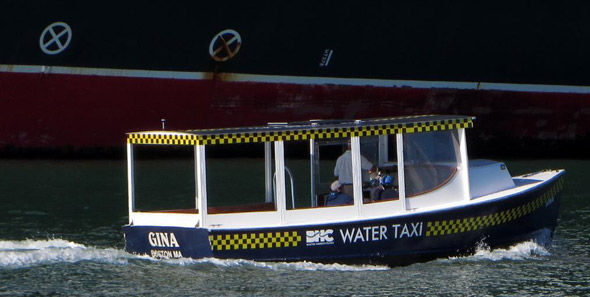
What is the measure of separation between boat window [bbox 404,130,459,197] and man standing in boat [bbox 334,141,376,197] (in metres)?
0.51

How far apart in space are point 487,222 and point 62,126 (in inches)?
475

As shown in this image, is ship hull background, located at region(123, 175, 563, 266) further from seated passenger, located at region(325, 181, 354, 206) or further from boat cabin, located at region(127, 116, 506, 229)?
seated passenger, located at region(325, 181, 354, 206)

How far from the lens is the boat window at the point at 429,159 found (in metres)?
15.8

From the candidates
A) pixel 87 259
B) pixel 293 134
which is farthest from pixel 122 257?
pixel 293 134

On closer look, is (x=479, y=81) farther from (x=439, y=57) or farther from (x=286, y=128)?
(x=286, y=128)

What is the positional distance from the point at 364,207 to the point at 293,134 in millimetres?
1246

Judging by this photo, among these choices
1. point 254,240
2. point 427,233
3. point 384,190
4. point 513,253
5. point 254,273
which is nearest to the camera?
point 254,273

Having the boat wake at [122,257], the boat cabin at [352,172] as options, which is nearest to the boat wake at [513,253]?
the boat wake at [122,257]

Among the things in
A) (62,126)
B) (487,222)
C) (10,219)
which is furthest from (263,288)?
(62,126)

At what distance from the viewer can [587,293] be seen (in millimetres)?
14328

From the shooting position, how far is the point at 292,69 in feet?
85.4

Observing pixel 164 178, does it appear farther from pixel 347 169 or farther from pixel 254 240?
pixel 254 240

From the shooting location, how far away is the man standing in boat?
1579cm

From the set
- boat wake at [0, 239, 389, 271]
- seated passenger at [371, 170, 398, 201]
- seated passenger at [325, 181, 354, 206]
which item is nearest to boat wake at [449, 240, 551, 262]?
seated passenger at [371, 170, 398, 201]
